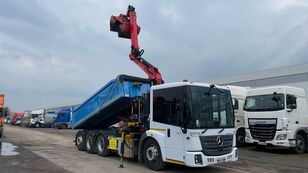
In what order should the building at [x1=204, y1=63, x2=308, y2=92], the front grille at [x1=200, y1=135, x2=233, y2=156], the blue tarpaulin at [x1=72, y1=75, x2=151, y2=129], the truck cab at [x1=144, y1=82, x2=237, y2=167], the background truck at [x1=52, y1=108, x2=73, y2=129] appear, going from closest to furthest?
the truck cab at [x1=144, y1=82, x2=237, y2=167] < the front grille at [x1=200, y1=135, x2=233, y2=156] < the blue tarpaulin at [x1=72, y1=75, x2=151, y2=129] < the building at [x1=204, y1=63, x2=308, y2=92] < the background truck at [x1=52, y1=108, x2=73, y2=129]

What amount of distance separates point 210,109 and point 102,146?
19.0ft

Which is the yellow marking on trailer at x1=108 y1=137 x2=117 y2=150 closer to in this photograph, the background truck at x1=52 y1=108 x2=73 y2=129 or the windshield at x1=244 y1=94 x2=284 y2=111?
the windshield at x1=244 y1=94 x2=284 y2=111

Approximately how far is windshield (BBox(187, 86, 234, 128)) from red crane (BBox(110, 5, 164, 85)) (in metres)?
3.88

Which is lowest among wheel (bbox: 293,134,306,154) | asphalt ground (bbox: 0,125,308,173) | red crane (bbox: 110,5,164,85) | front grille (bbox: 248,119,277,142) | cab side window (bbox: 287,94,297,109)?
asphalt ground (bbox: 0,125,308,173)

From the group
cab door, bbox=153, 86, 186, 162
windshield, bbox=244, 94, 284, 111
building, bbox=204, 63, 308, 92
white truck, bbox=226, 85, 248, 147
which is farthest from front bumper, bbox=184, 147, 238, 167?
building, bbox=204, 63, 308, 92

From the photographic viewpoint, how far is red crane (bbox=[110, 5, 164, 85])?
13.9 metres

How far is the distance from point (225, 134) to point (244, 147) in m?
9.14

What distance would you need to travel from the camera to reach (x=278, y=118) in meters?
15.3

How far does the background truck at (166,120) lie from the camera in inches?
373

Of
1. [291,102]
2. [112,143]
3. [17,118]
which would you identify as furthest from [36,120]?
[291,102]

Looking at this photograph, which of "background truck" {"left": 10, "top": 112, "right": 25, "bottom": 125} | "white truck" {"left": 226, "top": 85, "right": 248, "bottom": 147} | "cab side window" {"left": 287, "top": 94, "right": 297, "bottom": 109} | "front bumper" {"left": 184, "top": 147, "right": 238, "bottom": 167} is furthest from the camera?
"background truck" {"left": 10, "top": 112, "right": 25, "bottom": 125}

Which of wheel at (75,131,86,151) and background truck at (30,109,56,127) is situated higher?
background truck at (30,109,56,127)

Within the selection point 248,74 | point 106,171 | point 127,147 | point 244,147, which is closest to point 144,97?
point 127,147

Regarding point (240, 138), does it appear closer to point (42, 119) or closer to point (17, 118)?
point (42, 119)
